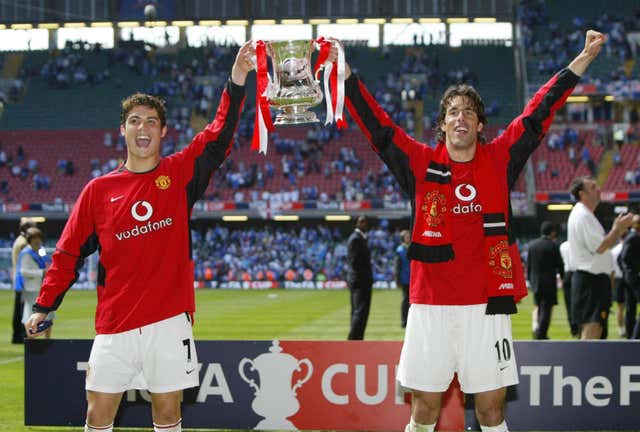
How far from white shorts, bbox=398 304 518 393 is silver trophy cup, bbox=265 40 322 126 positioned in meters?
1.31

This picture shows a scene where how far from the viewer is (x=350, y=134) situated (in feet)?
152

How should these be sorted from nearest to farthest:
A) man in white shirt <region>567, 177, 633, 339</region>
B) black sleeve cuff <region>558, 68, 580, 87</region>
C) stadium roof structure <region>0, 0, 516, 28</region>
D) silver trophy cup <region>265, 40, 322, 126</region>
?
silver trophy cup <region>265, 40, 322, 126</region> → black sleeve cuff <region>558, 68, 580, 87</region> → man in white shirt <region>567, 177, 633, 339</region> → stadium roof structure <region>0, 0, 516, 28</region>

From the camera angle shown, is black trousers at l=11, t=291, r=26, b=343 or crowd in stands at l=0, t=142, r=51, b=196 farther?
crowd in stands at l=0, t=142, r=51, b=196

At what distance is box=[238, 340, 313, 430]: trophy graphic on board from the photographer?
24.5 ft

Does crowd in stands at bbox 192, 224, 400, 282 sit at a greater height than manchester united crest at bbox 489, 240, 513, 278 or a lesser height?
lesser

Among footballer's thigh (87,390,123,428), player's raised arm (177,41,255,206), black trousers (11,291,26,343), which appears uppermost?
player's raised arm (177,41,255,206)

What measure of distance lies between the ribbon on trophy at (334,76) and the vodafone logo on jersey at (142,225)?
1085 mm

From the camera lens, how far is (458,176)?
5188mm

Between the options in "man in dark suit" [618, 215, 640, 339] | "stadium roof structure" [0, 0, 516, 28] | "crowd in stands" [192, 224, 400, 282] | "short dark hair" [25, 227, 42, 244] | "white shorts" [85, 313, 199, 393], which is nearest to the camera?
"white shorts" [85, 313, 199, 393]

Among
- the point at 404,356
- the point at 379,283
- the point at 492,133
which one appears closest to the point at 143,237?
the point at 404,356

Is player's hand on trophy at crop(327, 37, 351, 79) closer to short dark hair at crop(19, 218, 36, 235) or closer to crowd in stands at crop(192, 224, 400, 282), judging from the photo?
short dark hair at crop(19, 218, 36, 235)

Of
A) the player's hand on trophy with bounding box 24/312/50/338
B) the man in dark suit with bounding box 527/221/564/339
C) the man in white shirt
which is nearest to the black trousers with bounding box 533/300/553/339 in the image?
the man in dark suit with bounding box 527/221/564/339

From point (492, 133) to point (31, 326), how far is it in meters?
39.8

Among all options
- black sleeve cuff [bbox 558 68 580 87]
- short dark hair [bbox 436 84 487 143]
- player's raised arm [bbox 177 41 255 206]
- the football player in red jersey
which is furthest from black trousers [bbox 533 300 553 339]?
the football player in red jersey
